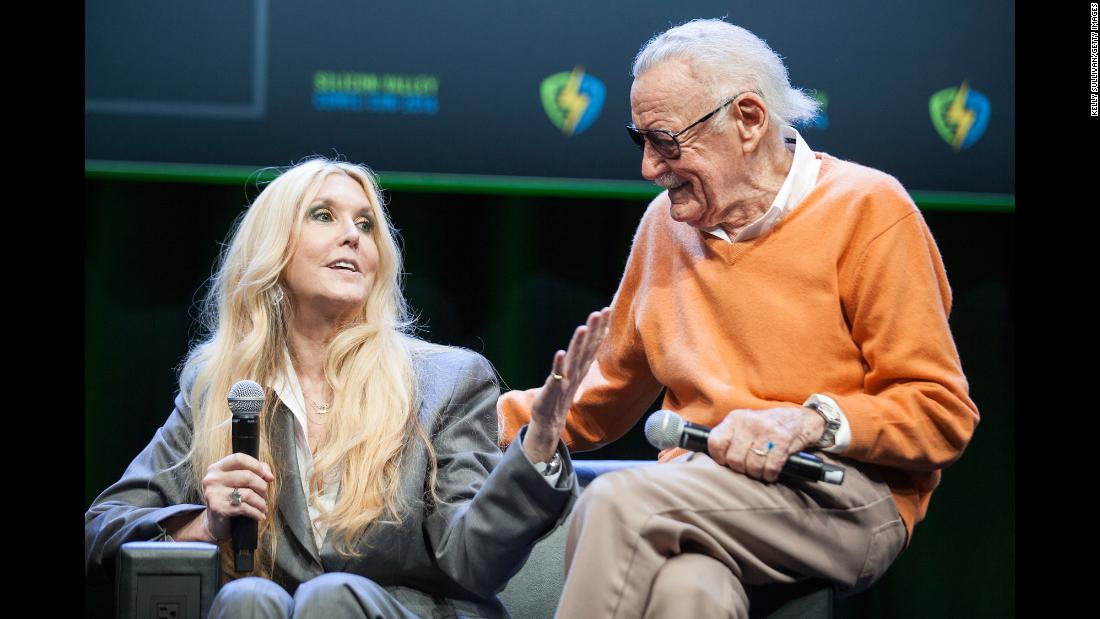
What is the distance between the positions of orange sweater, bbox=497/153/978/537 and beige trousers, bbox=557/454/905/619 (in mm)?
147

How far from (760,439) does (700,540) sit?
0.22 m

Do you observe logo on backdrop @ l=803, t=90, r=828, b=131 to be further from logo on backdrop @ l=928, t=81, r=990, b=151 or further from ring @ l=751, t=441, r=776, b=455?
ring @ l=751, t=441, r=776, b=455

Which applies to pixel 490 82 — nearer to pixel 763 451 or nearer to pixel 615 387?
pixel 615 387

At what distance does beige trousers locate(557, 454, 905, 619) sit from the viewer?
6.73ft

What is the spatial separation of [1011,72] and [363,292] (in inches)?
90.5

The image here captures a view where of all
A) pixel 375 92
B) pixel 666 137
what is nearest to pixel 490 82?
pixel 375 92

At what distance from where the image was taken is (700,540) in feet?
6.85

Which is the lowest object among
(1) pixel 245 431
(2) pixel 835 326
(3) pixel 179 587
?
(3) pixel 179 587

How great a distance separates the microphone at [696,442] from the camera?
2129 millimetres

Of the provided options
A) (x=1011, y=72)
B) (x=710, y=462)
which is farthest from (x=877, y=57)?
(x=710, y=462)

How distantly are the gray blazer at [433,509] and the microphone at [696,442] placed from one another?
261mm

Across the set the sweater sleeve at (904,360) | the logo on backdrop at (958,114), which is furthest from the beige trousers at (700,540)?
the logo on backdrop at (958,114)

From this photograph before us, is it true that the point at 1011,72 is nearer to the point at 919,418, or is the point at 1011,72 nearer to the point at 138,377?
the point at 919,418

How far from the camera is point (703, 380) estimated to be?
245 cm
